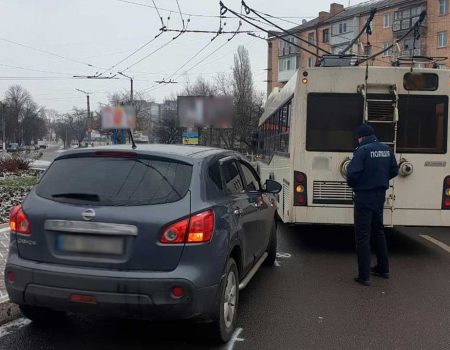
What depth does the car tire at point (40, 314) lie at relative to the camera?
4.43 meters

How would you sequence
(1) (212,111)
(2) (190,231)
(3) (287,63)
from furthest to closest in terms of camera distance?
(3) (287,63) → (1) (212,111) → (2) (190,231)

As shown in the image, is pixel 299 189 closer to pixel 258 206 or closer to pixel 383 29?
pixel 258 206

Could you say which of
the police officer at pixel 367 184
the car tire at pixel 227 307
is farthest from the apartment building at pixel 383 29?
the car tire at pixel 227 307

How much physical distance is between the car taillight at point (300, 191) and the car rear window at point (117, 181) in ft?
12.3

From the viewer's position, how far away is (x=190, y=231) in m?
3.82

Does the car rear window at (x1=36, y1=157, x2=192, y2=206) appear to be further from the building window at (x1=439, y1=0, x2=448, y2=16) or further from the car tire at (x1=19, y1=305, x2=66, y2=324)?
the building window at (x1=439, y1=0, x2=448, y2=16)

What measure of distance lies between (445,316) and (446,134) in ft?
11.1

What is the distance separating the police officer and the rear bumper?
2.89 m

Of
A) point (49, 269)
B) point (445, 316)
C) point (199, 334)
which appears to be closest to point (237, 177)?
point (199, 334)

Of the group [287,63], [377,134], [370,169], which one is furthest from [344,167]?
[287,63]

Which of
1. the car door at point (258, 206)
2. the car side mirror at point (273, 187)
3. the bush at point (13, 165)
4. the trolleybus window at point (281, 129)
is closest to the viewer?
the car door at point (258, 206)

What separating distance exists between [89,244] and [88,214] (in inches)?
8.8

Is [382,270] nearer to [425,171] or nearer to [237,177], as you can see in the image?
[425,171]

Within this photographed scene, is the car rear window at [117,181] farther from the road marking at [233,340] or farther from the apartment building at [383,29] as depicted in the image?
the apartment building at [383,29]
